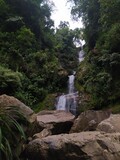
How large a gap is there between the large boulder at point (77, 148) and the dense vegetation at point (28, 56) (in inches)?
280

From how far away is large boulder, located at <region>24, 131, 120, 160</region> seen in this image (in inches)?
188

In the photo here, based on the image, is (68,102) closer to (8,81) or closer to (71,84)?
(71,84)

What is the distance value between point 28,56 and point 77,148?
12.4 m

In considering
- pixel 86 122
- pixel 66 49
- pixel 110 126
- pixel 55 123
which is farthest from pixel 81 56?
pixel 110 126

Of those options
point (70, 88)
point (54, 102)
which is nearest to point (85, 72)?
point (70, 88)

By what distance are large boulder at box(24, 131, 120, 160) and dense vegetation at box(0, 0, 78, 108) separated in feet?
23.3

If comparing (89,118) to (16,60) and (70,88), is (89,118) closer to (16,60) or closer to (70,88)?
(70,88)

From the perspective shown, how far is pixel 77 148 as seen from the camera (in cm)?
490

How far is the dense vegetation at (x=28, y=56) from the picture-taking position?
44.2 feet

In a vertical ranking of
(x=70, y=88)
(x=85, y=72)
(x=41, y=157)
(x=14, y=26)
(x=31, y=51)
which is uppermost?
(x=14, y=26)

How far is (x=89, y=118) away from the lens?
880 cm

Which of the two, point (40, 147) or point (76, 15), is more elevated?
point (76, 15)

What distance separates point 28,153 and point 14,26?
45.2 ft

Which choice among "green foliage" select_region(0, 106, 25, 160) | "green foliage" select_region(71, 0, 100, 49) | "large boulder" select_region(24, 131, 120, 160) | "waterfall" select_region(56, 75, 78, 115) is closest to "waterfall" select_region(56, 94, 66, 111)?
"waterfall" select_region(56, 75, 78, 115)
